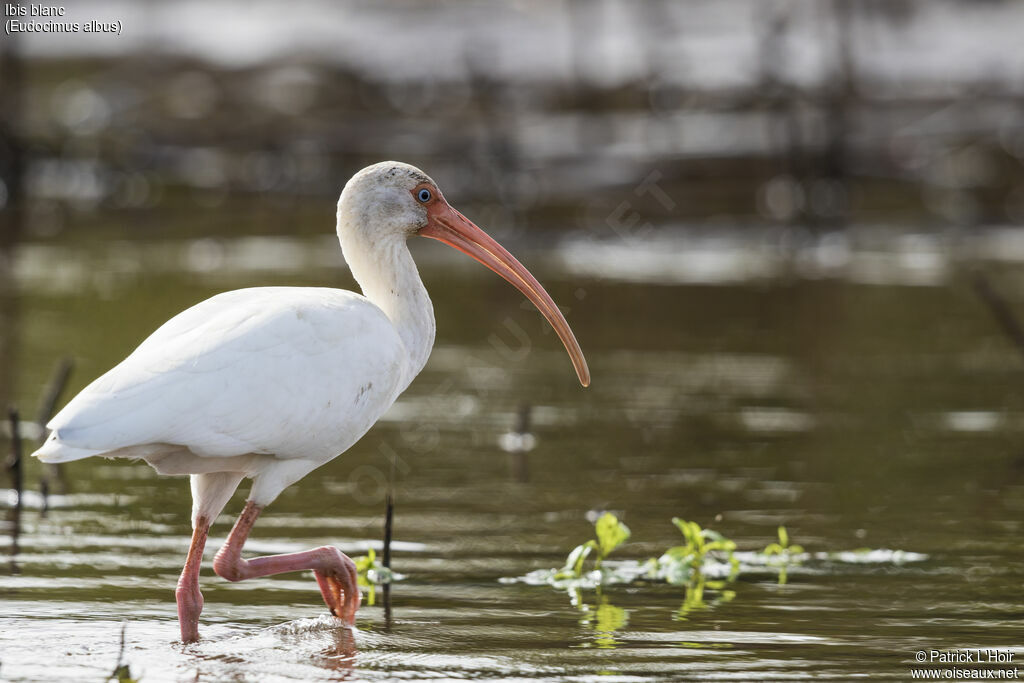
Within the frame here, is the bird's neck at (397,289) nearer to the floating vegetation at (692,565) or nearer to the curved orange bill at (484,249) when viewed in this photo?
the curved orange bill at (484,249)

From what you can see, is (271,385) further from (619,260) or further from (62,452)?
(619,260)

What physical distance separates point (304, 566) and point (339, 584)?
0.55ft

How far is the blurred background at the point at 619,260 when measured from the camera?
956 cm

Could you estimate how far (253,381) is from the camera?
7.06 metres

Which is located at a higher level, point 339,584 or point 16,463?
point 16,463

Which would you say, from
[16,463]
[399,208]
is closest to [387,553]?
[399,208]

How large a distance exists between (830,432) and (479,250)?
14.0 feet

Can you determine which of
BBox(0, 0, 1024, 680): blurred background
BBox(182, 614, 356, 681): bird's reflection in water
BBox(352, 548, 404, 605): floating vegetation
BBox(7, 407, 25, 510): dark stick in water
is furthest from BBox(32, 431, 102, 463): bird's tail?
BBox(7, 407, 25, 510): dark stick in water

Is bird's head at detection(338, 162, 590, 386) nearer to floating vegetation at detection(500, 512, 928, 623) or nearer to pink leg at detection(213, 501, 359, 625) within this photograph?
pink leg at detection(213, 501, 359, 625)

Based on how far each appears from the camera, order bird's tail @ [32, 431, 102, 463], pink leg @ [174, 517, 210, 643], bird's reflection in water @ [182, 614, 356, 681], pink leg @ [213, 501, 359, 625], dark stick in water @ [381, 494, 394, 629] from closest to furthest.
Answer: bird's tail @ [32, 431, 102, 463], bird's reflection in water @ [182, 614, 356, 681], pink leg @ [174, 517, 210, 643], pink leg @ [213, 501, 359, 625], dark stick in water @ [381, 494, 394, 629]

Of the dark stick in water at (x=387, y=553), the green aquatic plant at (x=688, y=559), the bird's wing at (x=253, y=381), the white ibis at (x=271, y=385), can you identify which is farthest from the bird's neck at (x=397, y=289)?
the green aquatic plant at (x=688, y=559)

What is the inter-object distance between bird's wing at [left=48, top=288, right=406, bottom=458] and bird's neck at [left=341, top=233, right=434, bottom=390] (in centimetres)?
22

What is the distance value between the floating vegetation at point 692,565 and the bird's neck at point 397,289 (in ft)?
3.88

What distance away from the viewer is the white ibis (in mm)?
6801
